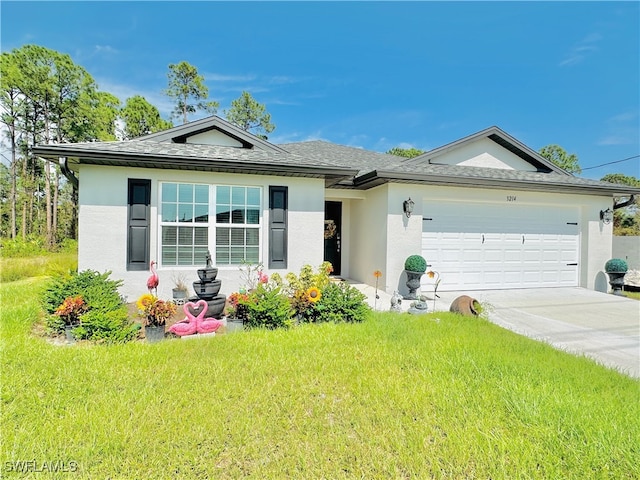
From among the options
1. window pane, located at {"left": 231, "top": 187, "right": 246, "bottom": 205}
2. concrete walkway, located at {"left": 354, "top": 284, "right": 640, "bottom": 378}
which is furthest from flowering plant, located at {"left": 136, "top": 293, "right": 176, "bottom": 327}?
concrete walkway, located at {"left": 354, "top": 284, "right": 640, "bottom": 378}

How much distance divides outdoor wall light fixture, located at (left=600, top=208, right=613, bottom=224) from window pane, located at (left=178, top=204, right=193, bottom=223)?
1244 cm

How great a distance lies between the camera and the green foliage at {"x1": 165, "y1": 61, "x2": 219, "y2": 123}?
22719 mm

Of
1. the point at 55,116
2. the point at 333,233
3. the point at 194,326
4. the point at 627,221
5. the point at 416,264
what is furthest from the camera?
the point at 627,221

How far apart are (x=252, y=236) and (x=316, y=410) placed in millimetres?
5368

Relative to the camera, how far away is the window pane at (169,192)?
282 inches

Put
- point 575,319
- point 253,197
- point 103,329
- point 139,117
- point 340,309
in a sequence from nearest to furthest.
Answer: point 103,329 < point 340,309 < point 575,319 < point 253,197 < point 139,117

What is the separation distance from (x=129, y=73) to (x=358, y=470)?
20.0m

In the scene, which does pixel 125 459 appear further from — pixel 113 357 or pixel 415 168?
pixel 415 168

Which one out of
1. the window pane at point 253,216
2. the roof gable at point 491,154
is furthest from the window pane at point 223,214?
the roof gable at point 491,154

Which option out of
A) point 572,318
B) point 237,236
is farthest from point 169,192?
point 572,318

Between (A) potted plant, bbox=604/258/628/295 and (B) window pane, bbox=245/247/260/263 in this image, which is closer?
(B) window pane, bbox=245/247/260/263

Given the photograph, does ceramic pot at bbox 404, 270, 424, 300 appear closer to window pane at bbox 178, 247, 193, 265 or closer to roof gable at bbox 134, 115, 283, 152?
roof gable at bbox 134, 115, 283, 152

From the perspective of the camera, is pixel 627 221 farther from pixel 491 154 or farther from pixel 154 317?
pixel 154 317

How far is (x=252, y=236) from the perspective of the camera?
7.67m
